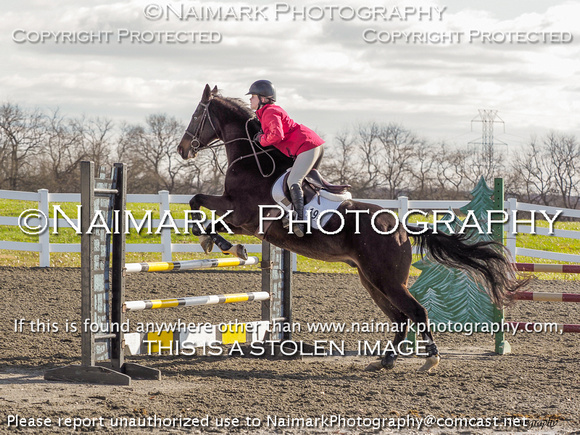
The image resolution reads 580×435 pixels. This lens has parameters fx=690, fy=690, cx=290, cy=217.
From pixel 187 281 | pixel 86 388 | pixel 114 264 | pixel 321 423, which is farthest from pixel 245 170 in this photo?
pixel 187 281

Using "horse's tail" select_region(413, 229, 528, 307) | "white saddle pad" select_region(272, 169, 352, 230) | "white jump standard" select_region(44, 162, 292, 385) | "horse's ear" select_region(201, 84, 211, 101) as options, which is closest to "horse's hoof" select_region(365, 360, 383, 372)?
"horse's tail" select_region(413, 229, 528, 307)

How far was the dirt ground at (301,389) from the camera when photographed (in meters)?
4.01

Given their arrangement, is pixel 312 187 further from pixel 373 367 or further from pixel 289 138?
pixel 373 367

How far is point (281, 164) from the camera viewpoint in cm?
591

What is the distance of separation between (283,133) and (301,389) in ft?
6.59

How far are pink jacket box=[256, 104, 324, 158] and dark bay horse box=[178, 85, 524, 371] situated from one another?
0.92ft

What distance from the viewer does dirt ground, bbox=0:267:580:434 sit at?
4008mm

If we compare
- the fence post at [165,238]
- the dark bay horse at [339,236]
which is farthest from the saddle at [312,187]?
the fence post at [165,238]

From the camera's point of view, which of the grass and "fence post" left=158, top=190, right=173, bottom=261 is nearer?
"fence post" left=158, top=190, right=173, bottom=261

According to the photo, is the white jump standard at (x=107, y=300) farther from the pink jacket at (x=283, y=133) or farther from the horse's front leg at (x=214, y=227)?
the pink jacket at (x=283, y=133)

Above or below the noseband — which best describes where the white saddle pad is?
below

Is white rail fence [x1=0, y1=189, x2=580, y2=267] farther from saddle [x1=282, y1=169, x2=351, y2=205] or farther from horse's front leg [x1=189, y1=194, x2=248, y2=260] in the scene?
saddle [x1=282, y1=169, x2=351, y2=205]

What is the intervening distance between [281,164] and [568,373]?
9.67 ft

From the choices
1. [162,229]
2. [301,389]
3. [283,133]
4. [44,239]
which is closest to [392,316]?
[301,389]
